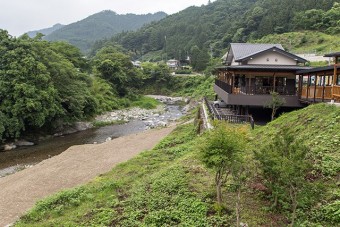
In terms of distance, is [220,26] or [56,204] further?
[220,26]

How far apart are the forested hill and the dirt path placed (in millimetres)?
69885

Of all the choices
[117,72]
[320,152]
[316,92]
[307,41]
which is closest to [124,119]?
[117,72]

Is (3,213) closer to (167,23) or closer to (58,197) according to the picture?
(58,197)

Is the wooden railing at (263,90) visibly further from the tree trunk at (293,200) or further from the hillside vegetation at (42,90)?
the hillside vegetation at (42,90)

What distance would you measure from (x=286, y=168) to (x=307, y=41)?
234ft

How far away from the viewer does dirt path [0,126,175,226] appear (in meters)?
16.1

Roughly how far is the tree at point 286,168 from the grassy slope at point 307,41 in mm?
56715

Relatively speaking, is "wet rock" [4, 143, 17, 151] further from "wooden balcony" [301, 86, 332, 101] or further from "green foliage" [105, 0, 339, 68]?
"green foliage" [105, 0, 339, 68]

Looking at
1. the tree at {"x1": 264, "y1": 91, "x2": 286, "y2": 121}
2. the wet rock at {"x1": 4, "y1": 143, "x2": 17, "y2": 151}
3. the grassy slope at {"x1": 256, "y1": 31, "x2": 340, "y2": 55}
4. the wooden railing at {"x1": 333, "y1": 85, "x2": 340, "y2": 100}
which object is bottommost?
the wet rock at {"x1": 4, "y1": 143, "x2": 17, "y2": 151}

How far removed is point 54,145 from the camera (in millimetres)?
31078

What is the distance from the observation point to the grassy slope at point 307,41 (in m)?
62.6

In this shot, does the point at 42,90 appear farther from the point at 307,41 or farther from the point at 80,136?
the point at 307,41

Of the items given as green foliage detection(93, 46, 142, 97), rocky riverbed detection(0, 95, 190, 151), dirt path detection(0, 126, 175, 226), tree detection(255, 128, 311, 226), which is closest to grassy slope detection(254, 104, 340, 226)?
tree detection(255, 128, 311, 226)

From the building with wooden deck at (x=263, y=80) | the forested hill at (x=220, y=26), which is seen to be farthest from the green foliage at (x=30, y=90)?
the forested hill at (x=220, y=26)
